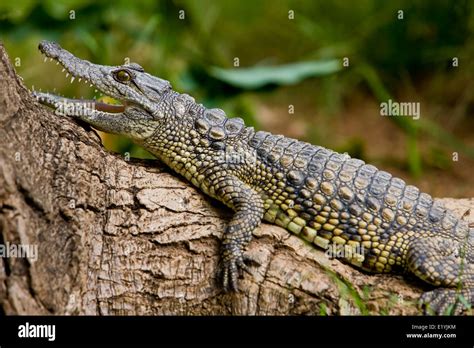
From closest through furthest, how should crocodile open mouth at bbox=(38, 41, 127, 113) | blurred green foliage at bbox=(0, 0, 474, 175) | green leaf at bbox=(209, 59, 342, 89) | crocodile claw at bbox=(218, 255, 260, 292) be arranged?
crocodile claw at bbox=(218, 255, 260, 292) < crocodile open mouth at bbox=(38, 41, 127, 113) < green leaf at bbox=(209, 59, 342, 89) < blurred green foliage at bbox=(0, 0, 474, 175)

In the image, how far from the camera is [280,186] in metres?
4.72

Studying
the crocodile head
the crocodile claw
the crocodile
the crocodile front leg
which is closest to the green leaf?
the crocodile

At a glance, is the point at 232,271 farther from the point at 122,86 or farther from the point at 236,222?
the point at 122,86

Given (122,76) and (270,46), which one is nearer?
(122,76)

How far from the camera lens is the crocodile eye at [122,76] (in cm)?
488

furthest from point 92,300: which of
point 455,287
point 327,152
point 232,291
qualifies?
point 455,287

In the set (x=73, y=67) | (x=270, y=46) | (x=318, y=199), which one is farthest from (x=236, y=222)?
(x=270, y=46)

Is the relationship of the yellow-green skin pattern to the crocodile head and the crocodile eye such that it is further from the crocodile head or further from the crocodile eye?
the crocodile eye

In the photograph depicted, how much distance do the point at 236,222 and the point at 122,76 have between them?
151cm

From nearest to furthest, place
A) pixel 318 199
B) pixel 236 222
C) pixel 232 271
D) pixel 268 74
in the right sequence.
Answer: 1. pixel 232 271
2. pixel 236 222
3. pixel 318 199
4. pixel 268 74

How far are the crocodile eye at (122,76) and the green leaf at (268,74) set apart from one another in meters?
2.77

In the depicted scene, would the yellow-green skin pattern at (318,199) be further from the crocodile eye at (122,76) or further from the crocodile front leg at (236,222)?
the crocodile eye at (122,76)

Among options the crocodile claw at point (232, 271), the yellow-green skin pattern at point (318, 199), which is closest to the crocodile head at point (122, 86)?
the yellow-green skin pattern at point (318, 199)

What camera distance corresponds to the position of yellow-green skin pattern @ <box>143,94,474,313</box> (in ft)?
14.7
